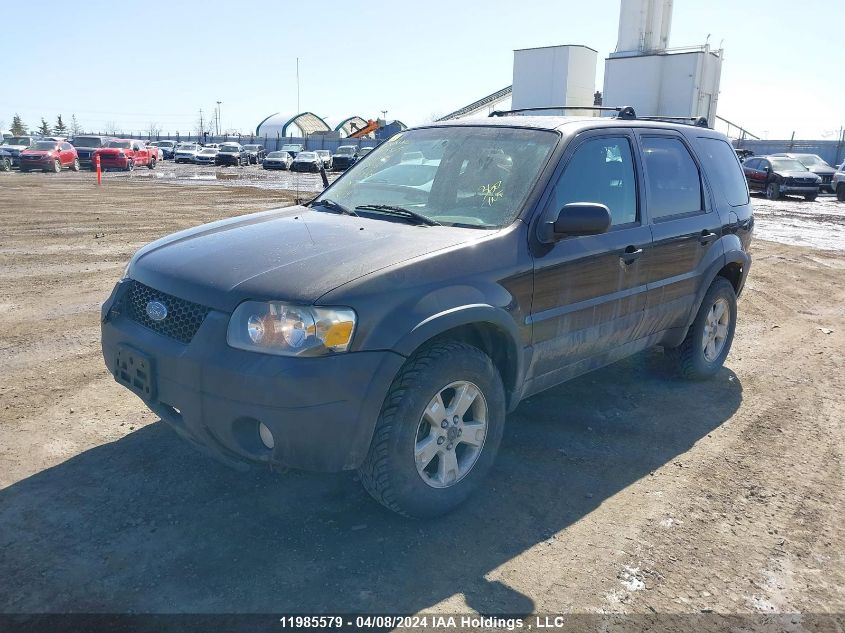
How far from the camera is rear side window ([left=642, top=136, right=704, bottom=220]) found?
4.55 metres

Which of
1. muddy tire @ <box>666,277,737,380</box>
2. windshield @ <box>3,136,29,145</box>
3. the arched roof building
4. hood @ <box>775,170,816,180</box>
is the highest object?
the arched roof building

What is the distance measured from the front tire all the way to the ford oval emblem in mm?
1115

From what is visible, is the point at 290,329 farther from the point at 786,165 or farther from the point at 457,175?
the point at 786,165

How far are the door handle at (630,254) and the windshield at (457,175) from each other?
796 millimetres

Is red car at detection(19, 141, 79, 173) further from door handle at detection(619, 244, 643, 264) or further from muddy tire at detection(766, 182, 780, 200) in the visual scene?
door handle at detection(619, 244, 643, 264)

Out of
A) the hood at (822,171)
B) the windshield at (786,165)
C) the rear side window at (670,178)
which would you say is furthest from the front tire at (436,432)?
the hood at (822,171)

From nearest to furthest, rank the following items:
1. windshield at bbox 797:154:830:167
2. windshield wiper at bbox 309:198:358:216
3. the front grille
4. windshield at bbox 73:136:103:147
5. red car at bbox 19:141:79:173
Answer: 1. the front grille
2. windshield wiper at bbox 309:198:358:216
3. windshield at bbox 797:154:830:167
4. red car at bbox 19:141:79:173
5. windshield at bbox 73:136:103:147

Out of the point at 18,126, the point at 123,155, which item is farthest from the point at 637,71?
the point at 18,126

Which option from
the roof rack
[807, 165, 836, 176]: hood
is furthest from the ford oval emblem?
[807, 165, 836, 176]: hood

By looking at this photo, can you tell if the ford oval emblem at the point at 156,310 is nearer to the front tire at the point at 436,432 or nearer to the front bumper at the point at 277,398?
the front bumper at the point at 277,398

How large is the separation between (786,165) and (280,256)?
2765 centimetres

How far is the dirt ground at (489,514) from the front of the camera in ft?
9.23

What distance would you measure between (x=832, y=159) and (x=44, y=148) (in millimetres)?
41604

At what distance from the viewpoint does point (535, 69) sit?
36.3m
